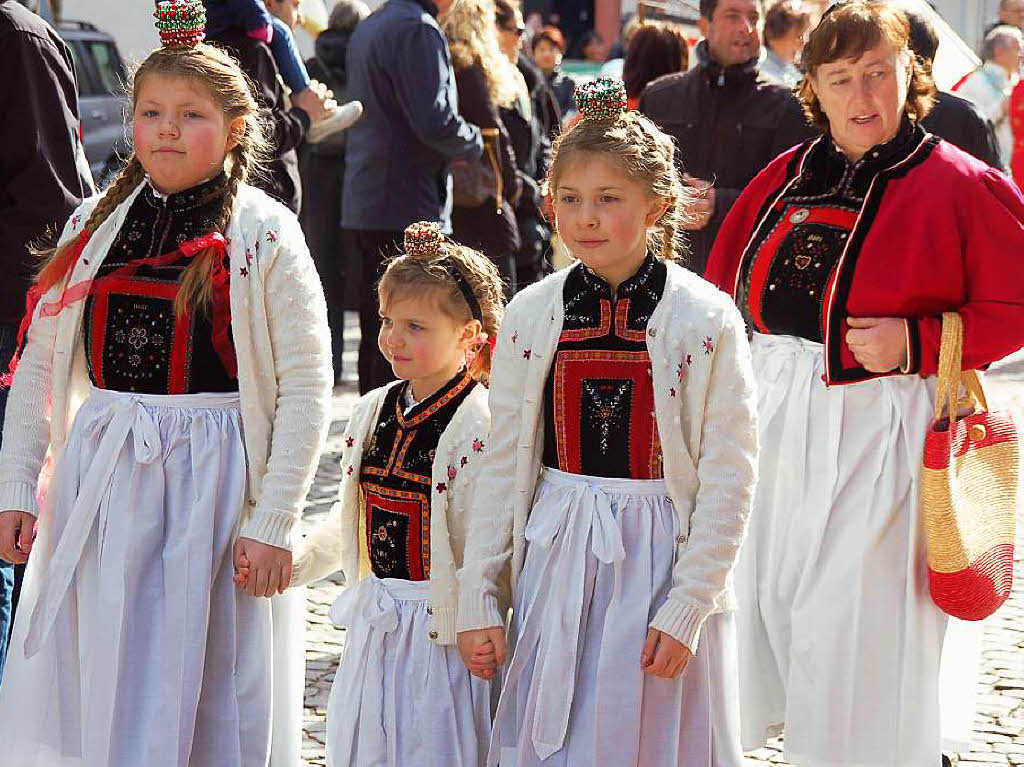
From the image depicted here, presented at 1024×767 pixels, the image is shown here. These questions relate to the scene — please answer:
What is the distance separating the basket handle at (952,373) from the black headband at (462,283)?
44.4 inches

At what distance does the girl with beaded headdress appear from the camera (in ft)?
12.2

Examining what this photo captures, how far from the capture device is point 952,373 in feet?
12.7

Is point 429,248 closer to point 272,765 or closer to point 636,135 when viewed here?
point 636,135

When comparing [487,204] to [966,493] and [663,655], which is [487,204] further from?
[663,655]

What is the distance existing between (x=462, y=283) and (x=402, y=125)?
145 inches

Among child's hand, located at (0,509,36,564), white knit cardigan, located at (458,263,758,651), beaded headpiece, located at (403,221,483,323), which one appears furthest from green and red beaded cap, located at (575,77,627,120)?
child's hand, located at (0,509,36,564)

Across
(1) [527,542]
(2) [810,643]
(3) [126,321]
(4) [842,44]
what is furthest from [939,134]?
(3) [126,321]

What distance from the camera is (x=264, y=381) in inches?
141

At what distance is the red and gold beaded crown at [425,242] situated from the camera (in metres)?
3.89

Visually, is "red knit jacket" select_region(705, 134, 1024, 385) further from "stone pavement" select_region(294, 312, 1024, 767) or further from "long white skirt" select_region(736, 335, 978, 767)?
"stone pavement" select_region(294, 312, 1024, 767)

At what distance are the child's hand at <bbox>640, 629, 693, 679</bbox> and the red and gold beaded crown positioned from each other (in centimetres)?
116

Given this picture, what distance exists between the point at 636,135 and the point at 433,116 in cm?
390

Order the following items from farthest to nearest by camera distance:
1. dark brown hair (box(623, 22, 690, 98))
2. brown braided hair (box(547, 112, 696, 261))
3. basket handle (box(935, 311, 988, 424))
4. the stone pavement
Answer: dark brown hair (box(623, 22, 690, 98)) < the stone pavement < basket handle (box(935, 311, 988, 424)) < brown braided hair (box(547, 112, 696, 261))

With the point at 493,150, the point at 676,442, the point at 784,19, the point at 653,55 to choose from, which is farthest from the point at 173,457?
the point at 493,150
